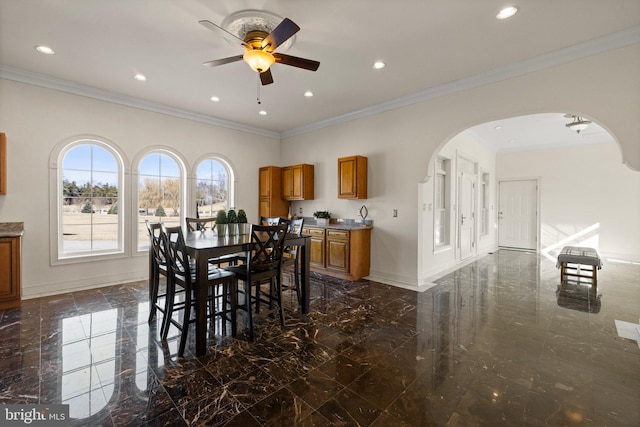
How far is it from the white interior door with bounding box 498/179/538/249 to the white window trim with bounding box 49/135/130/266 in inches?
373

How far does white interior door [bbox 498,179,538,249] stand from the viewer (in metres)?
7.97

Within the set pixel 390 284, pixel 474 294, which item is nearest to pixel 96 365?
pixel 390 284

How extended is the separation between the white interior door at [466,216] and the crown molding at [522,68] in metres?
2.47

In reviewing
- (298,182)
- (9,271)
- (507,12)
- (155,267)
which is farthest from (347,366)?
(298,182)

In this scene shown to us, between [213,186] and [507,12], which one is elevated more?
[507,12]

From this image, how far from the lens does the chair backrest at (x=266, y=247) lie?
2846 mm

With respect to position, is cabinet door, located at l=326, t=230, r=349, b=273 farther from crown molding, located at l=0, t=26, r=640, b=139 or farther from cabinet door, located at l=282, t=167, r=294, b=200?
crown molding, located at l=0, t=26, r=640, b=139

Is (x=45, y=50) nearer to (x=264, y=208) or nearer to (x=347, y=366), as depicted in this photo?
(x=264, y=208)

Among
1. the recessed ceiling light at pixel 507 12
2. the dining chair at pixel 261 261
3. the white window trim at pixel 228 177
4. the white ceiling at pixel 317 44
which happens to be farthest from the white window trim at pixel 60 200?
the recessed ceiling light at pixel 507 12

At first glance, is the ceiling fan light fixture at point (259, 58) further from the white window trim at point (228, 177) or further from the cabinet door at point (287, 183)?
the cabinet door at point (287, 183)

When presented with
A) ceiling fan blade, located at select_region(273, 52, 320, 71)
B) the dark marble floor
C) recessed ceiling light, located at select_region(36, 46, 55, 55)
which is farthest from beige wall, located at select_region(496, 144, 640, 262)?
recessed ceiling light, located at select_region(36, 46, 55, 55)

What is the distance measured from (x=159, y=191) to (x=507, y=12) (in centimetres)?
552

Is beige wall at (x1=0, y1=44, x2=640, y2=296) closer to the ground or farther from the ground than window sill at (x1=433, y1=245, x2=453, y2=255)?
farther from the ground

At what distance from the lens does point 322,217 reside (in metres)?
5.71
